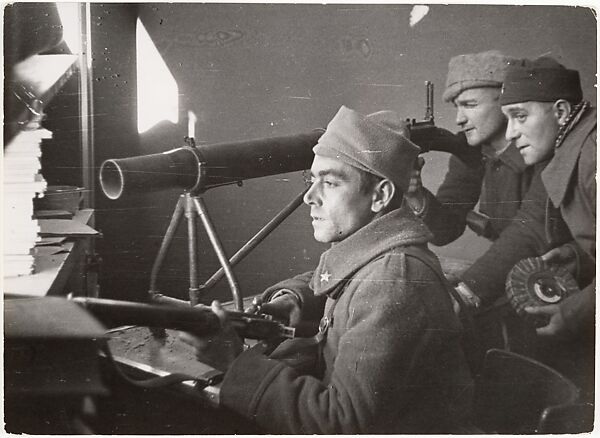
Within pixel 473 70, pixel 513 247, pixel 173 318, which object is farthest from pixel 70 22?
pixel 513 247

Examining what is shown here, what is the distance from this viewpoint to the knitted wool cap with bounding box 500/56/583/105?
161 centimetres

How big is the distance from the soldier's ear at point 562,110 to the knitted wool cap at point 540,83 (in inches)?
0.4

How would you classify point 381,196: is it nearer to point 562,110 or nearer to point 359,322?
point 359,322

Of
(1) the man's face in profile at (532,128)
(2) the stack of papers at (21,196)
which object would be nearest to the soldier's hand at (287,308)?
(2) the stack of papers at (21,196)

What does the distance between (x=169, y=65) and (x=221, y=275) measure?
0.51 metres

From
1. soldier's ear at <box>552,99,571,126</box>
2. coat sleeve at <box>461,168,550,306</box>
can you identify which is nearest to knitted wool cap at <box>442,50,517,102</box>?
soldier's ear at <box>552,99,571,126</box>

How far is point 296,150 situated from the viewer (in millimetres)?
1554

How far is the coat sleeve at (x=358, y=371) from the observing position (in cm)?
146

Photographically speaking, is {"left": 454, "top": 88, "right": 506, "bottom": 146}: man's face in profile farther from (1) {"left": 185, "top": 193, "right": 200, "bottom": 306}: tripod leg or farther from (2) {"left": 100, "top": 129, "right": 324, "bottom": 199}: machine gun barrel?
(1) {"left": 185, "top": 193, "right": 200, "bottom": 306}: tripod leg

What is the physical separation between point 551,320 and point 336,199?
0.65m

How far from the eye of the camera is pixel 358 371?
1.46 m

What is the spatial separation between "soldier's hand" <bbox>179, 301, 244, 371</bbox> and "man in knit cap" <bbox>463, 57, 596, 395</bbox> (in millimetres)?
601

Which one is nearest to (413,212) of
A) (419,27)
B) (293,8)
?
(419,27)

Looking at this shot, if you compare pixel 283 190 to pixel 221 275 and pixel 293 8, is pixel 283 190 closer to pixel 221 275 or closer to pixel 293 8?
pixel 221 275
